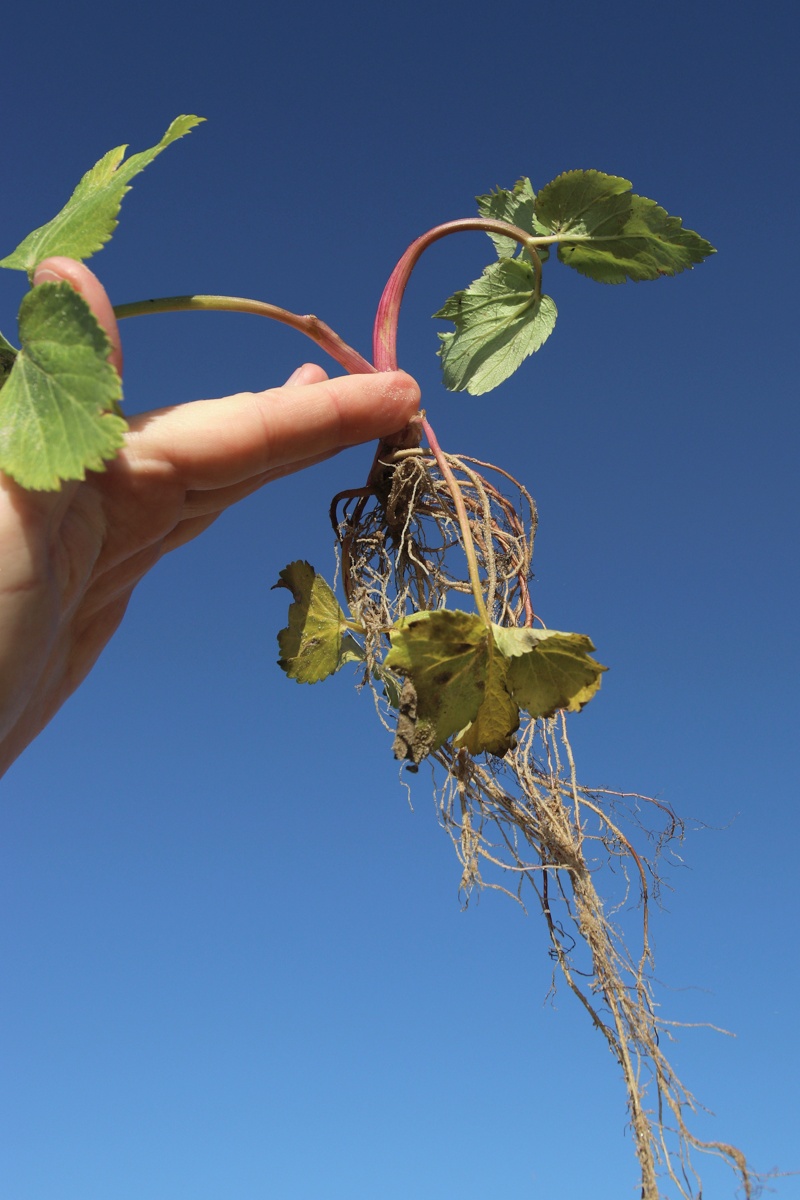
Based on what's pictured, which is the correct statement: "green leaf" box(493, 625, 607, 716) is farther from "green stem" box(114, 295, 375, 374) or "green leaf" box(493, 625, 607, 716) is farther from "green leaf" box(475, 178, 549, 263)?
"green leaf" box(475, 178, 549, 263)

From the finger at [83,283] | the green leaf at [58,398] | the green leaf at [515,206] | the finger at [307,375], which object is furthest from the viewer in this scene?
the green leaf at [515,206]

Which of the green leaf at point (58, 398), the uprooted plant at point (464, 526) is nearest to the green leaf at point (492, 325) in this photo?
the uprooted plant at point (464, 526)

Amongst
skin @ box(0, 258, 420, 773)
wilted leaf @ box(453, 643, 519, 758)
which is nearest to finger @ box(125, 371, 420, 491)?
skin @ box(0, 258, 420, 773)

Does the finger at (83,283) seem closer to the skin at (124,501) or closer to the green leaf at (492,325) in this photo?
the skin at (124,501)

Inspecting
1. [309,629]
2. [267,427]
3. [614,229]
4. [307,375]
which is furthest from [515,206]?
[309,629]

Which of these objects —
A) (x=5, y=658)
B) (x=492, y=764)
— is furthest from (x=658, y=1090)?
(x=5, y=658)
